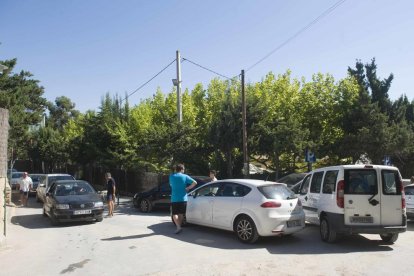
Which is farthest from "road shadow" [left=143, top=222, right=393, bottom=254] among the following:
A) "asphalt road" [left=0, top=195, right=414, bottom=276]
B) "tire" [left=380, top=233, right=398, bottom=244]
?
"tire" [left=380, top=233, right=398, bottom=244]

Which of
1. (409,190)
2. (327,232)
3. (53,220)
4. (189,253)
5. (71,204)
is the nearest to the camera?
(189,253)

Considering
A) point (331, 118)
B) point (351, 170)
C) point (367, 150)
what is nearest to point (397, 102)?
point (331, 118)

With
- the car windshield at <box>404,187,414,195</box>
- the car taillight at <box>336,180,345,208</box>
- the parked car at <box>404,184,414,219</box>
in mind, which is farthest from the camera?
the car windshield at <box>404,187,414,195</box>

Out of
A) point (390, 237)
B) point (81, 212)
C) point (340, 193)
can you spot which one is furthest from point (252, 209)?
point (81, 212)

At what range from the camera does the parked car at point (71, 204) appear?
13.0 m

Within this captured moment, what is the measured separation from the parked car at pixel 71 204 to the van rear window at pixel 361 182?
8.12 metres

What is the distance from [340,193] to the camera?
931cm

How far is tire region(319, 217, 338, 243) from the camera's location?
31.5 feet

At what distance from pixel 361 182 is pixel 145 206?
10.0 metres

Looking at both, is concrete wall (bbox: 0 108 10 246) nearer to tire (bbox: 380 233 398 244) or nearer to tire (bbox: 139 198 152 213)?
tire (bbox: 139 198 152 213)

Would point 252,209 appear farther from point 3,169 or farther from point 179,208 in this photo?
point 3,169

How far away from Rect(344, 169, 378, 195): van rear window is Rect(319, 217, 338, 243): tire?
40.7 inches

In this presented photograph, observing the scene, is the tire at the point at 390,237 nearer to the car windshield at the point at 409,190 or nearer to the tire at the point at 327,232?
the tire at the point at 327,232

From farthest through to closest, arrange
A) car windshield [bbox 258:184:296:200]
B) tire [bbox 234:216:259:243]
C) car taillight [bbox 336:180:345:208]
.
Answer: car windshield [bbox 258:184:296:200] → tire [bbox 234:216:259:243] → car taillight [bbox 336:180:345:208]
